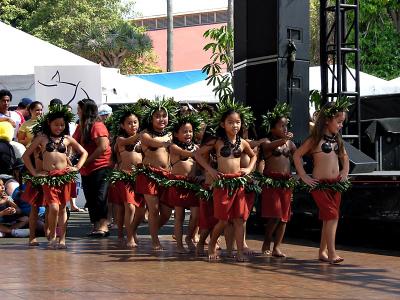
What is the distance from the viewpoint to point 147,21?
66.8 metres

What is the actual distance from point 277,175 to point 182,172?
3.69ft

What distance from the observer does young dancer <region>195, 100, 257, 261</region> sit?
366 inches

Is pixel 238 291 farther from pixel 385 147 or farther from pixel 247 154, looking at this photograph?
pixel 385 147

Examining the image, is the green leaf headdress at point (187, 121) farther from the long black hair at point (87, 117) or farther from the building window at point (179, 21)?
the building window at point (179, 21)

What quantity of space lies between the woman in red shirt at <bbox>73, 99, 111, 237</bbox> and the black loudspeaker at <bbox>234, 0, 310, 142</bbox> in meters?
2.17

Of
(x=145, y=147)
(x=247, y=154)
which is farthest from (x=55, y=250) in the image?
→ (x=247, y=154)

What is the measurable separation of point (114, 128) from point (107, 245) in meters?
1.49

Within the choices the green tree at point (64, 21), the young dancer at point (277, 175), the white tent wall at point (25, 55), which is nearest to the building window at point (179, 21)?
the green tree at point (64, 21)

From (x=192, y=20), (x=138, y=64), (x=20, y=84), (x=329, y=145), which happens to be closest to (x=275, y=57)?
(x=329, y=145)

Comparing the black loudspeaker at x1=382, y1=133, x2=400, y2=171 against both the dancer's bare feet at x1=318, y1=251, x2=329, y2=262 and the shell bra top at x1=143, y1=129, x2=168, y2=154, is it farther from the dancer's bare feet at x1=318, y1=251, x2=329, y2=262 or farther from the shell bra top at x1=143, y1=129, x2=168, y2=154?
the shell bra top at x1=143, y1=129, x2=168, y2=154

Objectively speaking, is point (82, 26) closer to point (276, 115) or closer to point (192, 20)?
point (192, 20)

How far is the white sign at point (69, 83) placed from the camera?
1577 centimetres

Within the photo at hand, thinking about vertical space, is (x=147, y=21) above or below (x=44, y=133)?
above

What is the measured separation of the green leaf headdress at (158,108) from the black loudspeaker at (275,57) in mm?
2134
